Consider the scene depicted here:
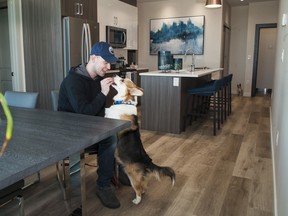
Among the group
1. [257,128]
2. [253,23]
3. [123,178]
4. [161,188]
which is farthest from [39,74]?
[253,23]

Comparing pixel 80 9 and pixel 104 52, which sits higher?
pixel 80 9

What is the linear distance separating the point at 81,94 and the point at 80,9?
3008 mm

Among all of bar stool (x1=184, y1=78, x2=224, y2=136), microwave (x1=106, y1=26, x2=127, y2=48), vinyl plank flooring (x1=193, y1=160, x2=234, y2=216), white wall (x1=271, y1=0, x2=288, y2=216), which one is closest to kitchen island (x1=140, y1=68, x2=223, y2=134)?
bar stool (x1=184, y1=78, x2=224, y2=136)

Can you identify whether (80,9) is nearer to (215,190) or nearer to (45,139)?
(215,190)

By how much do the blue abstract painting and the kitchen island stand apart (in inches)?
118

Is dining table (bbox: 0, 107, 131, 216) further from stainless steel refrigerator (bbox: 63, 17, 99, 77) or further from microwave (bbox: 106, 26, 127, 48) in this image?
microwave (bbox: 106, 26, 127, 48)

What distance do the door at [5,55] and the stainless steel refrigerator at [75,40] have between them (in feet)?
4.23

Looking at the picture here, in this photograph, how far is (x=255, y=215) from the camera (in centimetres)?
186

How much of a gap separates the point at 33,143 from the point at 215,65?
607cm

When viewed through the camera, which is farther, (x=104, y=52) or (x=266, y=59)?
(x=266, y=59)

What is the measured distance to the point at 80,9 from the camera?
4316 mm

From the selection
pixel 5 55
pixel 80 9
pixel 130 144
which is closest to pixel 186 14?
pixel 80 9

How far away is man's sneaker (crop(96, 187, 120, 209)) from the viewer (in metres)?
1.95

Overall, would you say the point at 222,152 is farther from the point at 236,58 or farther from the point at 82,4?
the point at 236,58
